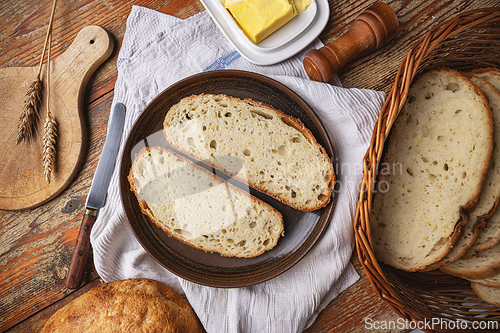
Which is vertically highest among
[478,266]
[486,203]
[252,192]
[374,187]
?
[252,192]

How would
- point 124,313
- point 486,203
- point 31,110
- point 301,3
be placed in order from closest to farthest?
point 486,203
point 124,313
point 301,3
point 31,110

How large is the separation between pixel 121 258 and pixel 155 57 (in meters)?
1.41

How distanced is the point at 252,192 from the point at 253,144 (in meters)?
0.32

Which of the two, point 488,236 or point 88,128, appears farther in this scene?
point 88,128

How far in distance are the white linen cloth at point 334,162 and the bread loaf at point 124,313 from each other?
129 millimetres

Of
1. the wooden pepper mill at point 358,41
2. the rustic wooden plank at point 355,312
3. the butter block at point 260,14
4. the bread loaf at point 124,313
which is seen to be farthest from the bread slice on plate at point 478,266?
the butter block at point 260,14

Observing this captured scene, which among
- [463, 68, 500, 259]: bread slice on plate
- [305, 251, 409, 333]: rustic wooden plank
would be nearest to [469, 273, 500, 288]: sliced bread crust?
[463, 68, 500, 259]: bread slice on plate

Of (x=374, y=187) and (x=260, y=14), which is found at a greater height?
(x=260, y=14)

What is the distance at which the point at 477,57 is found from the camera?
1722 millimetres

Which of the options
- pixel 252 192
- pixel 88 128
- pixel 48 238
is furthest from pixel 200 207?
pixel 48 238

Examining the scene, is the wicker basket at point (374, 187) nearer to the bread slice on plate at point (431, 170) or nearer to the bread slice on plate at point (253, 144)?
the bread slice on plate at point (431, 170)

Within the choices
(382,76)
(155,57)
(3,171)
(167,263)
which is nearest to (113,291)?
(167,263)

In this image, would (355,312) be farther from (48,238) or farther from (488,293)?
(48,238)

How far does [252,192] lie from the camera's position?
190cm
